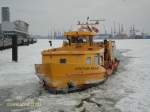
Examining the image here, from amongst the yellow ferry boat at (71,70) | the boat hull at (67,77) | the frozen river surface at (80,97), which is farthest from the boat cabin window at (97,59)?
the frozen river surface at (80,97)

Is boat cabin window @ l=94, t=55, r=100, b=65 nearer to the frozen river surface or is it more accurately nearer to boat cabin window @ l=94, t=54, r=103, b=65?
boat cabin window @ l=94, t=54, r=103, b=65

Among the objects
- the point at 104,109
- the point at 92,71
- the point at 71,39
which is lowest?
the point at 104,109

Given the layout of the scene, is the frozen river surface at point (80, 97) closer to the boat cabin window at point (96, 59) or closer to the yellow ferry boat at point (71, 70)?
the yellow ferry boat at point (71, 70)

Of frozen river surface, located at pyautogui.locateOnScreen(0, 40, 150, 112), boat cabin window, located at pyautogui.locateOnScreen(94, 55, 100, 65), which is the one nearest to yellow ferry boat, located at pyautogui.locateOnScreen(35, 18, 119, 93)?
boat cabin window, located at pyautogui.locateOnScreen(94, 55, 100, 65)

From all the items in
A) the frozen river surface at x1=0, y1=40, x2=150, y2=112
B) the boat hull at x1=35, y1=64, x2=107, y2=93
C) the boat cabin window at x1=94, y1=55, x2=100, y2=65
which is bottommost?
the frozen river surface at x1=0, y1=40, x2=150, y2=112

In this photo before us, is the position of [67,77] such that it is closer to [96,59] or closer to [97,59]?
[96,59]

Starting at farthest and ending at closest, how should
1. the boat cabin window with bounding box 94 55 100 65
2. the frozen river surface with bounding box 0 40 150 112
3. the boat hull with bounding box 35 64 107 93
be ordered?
1. the boat cabin window with bounding box 94 55 100 65
2. the boat hull with bounding box 35 64 107 93
3. the frozen river surface with bounding box 0 40 150 112

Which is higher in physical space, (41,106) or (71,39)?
(71,39)

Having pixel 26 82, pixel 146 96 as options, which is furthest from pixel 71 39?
pixel 146 96

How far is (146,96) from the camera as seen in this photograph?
1512 cm

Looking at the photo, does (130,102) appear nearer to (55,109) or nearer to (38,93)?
(55,109)

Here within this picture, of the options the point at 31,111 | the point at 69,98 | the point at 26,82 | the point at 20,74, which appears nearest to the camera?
the point at 31,111

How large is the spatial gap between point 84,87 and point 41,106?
3.86 m

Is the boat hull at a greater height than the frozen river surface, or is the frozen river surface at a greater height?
the boat hull
